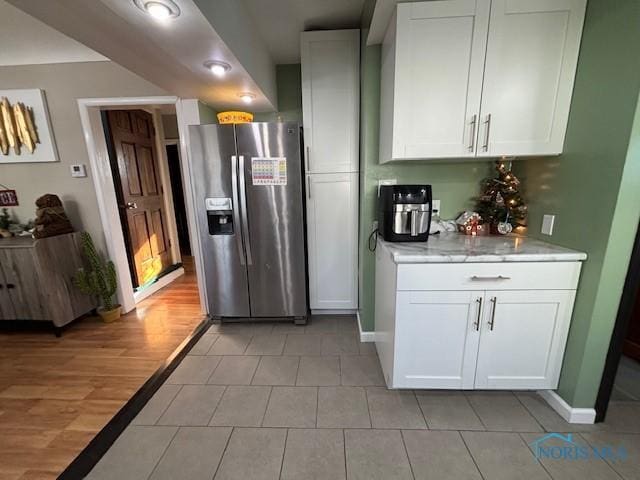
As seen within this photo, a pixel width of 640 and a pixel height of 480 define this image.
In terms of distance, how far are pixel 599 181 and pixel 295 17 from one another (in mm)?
2204

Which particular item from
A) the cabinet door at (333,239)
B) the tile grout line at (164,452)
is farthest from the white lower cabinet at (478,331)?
the tile grout line at (164,452)

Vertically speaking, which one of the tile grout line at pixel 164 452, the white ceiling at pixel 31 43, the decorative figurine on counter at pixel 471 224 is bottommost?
the tile grout line at pixel 164 452

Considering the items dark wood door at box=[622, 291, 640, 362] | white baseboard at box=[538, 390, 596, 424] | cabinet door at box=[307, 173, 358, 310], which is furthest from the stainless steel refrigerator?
dark wood door at box=[622, 291, 640, 362]

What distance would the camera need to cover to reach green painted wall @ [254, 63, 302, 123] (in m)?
2.68

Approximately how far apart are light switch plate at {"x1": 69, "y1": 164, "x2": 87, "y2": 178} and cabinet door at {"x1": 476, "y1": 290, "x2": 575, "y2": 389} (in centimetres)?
356

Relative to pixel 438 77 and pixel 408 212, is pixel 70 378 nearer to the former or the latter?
pixel 408 212

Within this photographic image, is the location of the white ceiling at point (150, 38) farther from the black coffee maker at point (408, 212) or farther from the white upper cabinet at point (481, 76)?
the black coffee maker at point (408, 212)

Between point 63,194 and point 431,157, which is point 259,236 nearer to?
point 431,157

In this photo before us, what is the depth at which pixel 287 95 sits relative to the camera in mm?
2729

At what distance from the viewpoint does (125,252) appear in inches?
110

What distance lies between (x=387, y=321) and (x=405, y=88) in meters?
1.39

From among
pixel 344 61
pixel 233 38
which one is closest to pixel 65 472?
pixel 233 38

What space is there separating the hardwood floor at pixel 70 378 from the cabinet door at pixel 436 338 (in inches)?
71.6

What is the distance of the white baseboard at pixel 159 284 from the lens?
304cm
